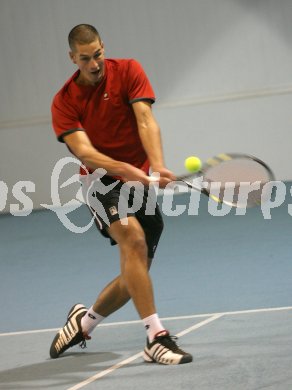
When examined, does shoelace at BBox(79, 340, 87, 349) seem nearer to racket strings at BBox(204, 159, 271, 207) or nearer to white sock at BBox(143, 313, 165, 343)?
white sock at BBox(143, 313, 165, 343)

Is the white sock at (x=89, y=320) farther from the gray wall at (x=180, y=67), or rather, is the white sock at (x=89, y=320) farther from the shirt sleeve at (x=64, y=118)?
the gray wall at (x=180, y=67)

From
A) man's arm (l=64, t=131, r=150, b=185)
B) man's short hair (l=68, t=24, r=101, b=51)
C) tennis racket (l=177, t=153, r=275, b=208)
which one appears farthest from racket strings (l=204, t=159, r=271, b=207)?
man's short hair (l=68, t=24, r=101, b=51)

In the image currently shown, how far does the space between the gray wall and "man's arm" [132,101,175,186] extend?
7.40 m

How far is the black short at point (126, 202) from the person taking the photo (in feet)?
16.6

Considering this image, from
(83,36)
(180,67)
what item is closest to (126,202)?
(83,36)

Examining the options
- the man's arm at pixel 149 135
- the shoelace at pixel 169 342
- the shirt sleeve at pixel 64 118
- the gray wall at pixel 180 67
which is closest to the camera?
the shoelace at pixel 169 342

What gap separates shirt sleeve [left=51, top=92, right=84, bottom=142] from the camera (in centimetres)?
504

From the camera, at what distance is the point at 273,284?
6.72 m

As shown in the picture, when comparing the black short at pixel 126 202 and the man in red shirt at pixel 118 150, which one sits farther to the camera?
the black short at pixel 126 202

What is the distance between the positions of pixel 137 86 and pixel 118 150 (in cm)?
35

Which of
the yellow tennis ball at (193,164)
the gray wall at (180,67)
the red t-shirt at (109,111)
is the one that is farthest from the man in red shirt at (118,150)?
the gray wall at (180,67)

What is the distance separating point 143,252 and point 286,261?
2.84 metres

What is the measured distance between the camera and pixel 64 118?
5.08 m

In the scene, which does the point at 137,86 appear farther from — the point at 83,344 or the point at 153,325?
the point at 83,344
